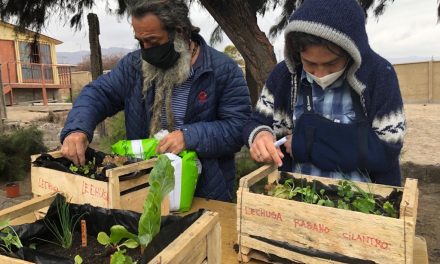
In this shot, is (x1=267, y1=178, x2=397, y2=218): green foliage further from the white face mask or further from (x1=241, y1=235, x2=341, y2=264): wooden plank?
the white face mask

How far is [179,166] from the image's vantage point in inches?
67.7

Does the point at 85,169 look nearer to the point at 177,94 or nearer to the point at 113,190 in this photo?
the point at 113,190

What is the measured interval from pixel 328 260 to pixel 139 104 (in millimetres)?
1252

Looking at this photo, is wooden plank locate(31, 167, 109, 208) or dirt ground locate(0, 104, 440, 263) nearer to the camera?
wooden plank locate(31, 167, 109, 208)

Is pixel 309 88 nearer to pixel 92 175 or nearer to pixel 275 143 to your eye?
pixel 275 143

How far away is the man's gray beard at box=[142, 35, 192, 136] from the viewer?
195cm

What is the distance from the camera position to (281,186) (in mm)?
1342

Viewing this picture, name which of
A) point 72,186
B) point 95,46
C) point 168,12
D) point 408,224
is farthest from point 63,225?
point 95,46

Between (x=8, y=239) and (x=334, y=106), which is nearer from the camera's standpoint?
(x=8, y=239)

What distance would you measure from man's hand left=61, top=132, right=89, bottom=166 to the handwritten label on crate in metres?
0.81

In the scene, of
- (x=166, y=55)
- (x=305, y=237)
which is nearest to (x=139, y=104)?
(x=166, y=55)

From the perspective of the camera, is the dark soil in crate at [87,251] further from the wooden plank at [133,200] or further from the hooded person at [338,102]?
the hooded person at [338,102]

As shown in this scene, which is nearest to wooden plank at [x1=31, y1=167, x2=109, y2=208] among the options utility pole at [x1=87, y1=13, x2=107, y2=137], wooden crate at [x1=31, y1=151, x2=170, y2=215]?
wooden crate at [x1=31, y1=151, x2=170, y2=215]

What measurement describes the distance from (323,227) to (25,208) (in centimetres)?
89
